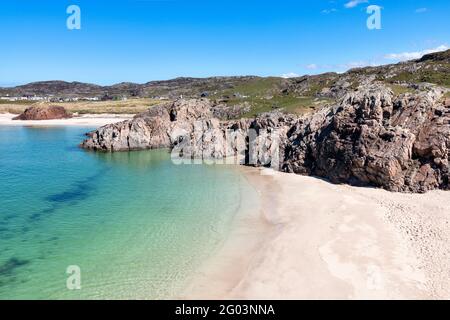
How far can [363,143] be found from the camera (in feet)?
132

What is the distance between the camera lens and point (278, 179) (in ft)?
150

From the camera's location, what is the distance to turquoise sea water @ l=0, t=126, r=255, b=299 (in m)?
21.6

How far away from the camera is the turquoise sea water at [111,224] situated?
21636 mm

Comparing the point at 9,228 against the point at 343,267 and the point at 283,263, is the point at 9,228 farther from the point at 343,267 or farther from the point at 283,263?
the point at 343,267

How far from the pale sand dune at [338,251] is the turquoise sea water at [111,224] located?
2.43 m

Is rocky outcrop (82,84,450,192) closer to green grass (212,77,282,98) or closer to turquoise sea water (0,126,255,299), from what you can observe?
turquoise sea water (0,126,255,299)

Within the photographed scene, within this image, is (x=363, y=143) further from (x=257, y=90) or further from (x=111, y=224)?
(x=257, y=90)

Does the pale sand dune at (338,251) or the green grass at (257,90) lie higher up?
the green grass at (257,90)

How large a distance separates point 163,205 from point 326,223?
15125 mm

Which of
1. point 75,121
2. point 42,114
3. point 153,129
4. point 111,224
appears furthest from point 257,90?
point 111,224

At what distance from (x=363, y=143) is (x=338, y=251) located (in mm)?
18768

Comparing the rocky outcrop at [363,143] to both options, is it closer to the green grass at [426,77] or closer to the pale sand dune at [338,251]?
the pale sand dune at [338,251]

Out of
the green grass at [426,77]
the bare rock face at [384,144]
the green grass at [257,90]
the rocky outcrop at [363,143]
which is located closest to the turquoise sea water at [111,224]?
the rocky outcrop at [363,143]

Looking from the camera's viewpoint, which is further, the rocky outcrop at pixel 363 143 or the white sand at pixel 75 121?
the white sand at pixel 75 121
